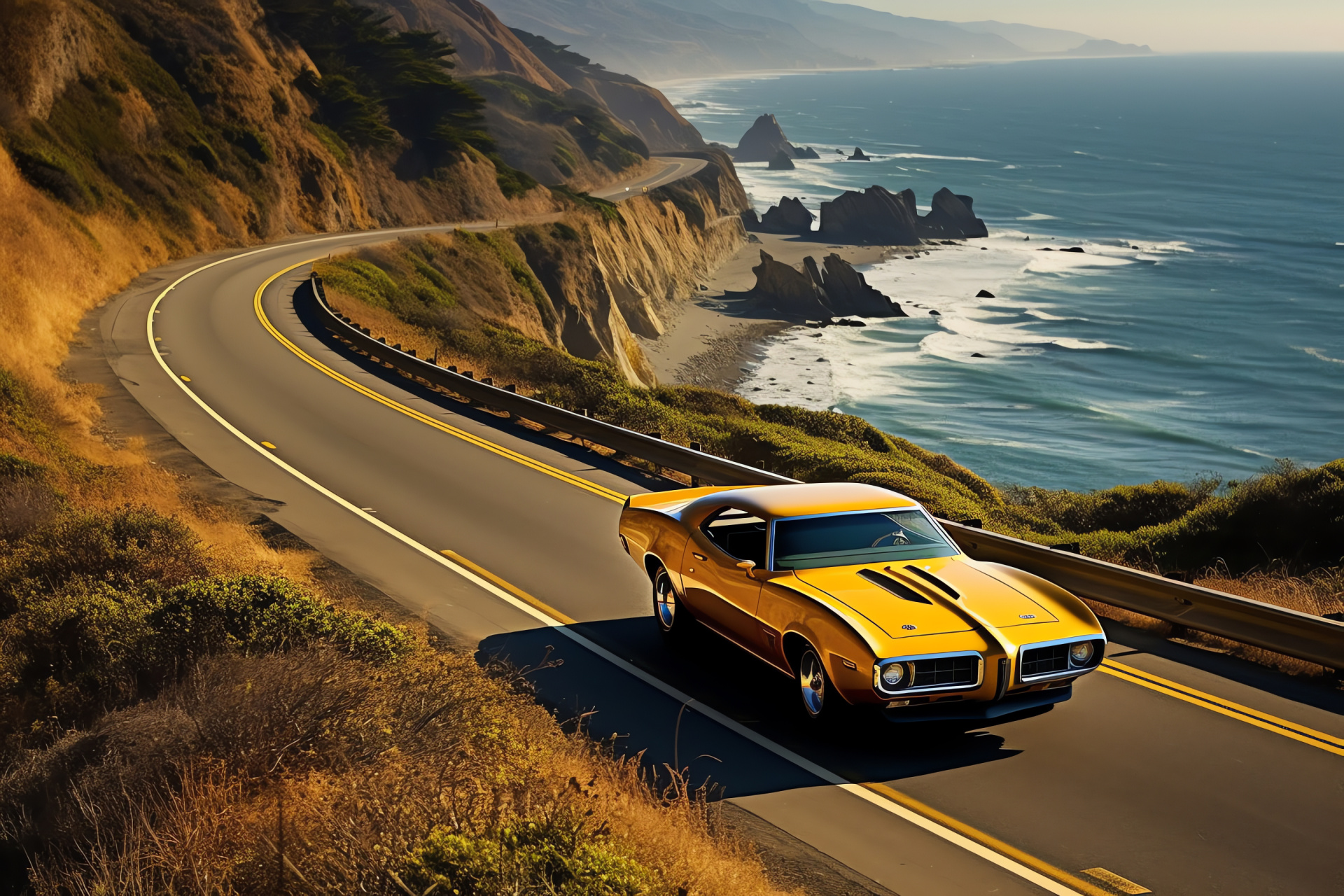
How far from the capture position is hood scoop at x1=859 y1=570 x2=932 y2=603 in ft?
26.4

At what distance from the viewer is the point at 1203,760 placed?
780 cm

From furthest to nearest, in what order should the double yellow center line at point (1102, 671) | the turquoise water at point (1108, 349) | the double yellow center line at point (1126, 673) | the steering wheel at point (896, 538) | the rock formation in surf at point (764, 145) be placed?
the rock formation in surf at point (764, 145) < the turquoise water at point (1108, 349) < the steering wheel at point (896, 538) < the double yellow center line at point (1126, 673) < the double yellow center line at point (1102, 671)

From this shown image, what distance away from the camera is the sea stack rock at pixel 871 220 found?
104812mm

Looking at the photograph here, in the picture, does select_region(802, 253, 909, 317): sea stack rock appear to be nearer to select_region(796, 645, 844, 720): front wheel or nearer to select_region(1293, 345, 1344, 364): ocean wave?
select_region(1293, 345, 1344, 364): ocean wave

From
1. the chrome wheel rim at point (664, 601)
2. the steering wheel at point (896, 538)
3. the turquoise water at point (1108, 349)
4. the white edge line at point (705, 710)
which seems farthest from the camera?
the turquoise water at point (1108, 349)

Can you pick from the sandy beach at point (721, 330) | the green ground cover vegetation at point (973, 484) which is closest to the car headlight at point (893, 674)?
the green ground cover vegetation at point (973, 484)

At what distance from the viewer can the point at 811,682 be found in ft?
26.7

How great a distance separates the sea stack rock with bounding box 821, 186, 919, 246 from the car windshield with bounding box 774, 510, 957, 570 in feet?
323

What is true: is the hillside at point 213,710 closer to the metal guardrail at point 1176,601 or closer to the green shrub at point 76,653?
the green shrub at point 76,653

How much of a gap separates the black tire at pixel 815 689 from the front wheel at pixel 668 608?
174 centimetres

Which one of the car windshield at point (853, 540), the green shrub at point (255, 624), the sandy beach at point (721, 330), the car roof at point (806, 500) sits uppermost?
the car roof at point (806, 500)

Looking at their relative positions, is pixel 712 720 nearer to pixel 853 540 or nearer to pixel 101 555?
pixel 853 540

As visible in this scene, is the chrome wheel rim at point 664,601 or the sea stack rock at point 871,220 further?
the sea stack rock at point 871,220

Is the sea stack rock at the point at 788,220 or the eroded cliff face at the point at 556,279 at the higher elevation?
the sea stack rock at the point at 788,220
